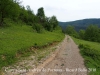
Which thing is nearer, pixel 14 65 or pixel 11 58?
pixel 14 65

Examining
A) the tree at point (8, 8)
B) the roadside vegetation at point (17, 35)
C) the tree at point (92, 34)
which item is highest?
the tree at point (8, 8)

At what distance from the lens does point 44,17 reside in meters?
109

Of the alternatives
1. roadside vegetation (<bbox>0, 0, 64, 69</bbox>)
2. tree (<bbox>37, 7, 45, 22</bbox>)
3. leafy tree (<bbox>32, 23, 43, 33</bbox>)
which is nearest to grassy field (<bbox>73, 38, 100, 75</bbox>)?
roadside vegetation (<bbox>0, 0, 64, 69</bbox>)

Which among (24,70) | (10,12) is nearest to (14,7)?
(10,12)

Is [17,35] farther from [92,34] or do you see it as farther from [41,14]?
Answer: [92,34]

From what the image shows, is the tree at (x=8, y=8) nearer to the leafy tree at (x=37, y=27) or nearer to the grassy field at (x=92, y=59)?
the leafy tree at (x=37, y=27)

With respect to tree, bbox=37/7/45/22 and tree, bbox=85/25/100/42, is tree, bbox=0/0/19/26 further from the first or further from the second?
tree, bbox=85/25/100/42

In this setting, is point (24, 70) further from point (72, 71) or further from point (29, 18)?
point (29, 18)

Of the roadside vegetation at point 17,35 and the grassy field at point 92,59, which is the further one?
the roadside vegetation at point 17,35

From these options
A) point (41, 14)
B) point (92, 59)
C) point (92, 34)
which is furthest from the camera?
point (92, 34)

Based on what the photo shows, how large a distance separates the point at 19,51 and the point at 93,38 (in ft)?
310

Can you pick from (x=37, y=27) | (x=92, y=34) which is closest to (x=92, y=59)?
(x=37, y=27)

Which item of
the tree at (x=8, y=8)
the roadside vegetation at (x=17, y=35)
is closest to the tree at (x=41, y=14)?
the roadside vegetation at (x=17, y=35)

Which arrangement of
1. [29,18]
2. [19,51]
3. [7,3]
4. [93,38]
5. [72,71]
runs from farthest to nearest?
[93,38] < [29,18] < [7,3] < [19,51] < [72,71]
